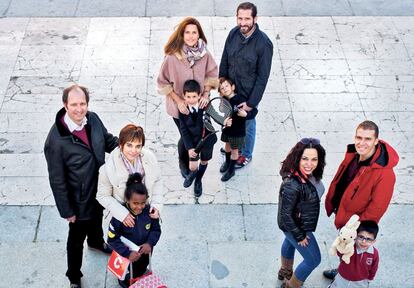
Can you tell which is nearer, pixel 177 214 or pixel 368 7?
pixel 177 214

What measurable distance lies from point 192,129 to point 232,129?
1.72 ft

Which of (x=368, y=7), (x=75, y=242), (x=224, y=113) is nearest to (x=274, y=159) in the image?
(x=224, y=113)

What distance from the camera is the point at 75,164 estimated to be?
4.85 m

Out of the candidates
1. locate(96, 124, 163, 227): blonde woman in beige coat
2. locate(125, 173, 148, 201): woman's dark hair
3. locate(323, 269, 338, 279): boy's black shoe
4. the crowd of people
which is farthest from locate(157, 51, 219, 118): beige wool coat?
locate(323, 269, 338, 279): boy's black shoe

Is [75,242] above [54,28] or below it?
below

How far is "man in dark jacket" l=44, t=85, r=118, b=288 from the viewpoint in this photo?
4.74 m

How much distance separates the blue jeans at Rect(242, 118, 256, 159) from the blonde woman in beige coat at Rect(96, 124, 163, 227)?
197cm

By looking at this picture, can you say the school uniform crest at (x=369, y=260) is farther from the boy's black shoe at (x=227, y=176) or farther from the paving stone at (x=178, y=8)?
the paving stone at (x=178, y=8)

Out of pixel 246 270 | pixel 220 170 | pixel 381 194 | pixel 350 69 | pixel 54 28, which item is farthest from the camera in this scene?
pixel 54 28

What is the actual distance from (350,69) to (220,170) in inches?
113

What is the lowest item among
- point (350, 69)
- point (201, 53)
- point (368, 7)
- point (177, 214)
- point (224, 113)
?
point (177, 214)

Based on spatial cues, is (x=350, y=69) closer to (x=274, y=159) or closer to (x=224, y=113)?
(x=274, y=159)

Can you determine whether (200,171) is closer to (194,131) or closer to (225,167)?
(225,167)

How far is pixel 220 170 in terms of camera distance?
694cm
